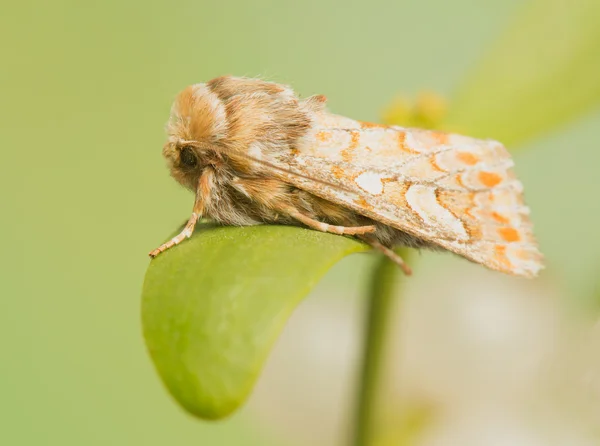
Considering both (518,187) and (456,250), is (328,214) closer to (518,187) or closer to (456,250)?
(456,250)

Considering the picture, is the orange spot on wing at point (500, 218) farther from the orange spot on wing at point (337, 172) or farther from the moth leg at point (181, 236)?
the moth leg at point (181, 236)

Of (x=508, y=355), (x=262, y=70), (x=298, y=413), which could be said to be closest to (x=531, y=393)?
(x=508, y=355)

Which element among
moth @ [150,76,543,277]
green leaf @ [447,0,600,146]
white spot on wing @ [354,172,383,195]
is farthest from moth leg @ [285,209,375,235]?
green leaf @ [447,0,600,146]

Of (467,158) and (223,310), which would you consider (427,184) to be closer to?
(467,158)

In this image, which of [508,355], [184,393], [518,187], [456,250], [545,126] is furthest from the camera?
[508,355]

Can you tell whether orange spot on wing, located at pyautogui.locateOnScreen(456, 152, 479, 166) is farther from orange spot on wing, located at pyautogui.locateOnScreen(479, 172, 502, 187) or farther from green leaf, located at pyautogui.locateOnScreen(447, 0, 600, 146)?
green leaf, located at pyautogui.locateOnScreen(447, 0, 600, 146)

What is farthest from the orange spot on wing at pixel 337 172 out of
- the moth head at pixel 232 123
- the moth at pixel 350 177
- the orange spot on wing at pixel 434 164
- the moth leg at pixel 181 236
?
the moth leg at pixel 181 236

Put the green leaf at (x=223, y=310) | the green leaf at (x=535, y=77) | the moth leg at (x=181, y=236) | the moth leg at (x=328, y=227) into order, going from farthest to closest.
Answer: the green leaf at (x=535, y=77) < the moth leg at (x=328, y=227) < the moth leg at (x=181, y=236) < the green leaf at (x=223, y=310)
